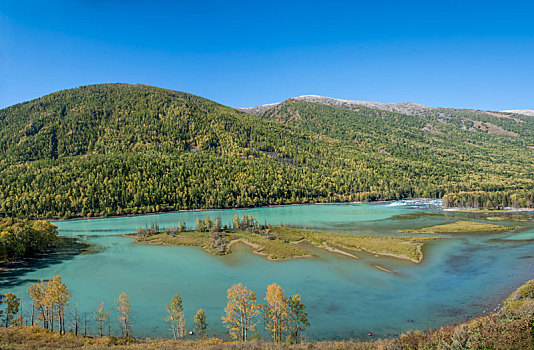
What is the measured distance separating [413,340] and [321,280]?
2915cm

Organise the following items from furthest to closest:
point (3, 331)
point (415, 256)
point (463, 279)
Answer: point (415, 256) < point (463, 279) < point (3, 331)

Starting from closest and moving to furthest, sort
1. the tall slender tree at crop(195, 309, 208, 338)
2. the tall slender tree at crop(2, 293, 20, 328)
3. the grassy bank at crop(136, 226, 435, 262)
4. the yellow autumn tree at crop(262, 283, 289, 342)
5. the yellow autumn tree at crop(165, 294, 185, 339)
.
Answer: the yellow autumn tree at crop(262, 283, 289, 342), the tall slender tree at crop(195, 309, 208, 338), the yellow autumn tree at crop(165, 294, 185, 339), the tall slender tree at crop(2, 293, 20, 328), the grassy bank at crop(136, 226, 435, 262)

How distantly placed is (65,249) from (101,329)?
58732 mm

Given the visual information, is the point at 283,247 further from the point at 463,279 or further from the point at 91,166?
the point at 91,166

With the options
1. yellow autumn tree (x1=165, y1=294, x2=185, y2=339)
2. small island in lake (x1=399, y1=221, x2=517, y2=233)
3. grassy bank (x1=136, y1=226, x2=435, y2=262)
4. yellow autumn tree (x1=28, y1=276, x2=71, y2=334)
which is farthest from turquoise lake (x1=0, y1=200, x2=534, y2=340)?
small island in lake (x1=399, y1=221, x2=517, y2=233)

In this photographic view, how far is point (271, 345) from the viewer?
2847 centimetres

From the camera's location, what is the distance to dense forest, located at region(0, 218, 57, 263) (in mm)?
71562

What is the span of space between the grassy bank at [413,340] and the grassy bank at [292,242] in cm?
3993

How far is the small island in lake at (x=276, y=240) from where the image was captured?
71669 mm

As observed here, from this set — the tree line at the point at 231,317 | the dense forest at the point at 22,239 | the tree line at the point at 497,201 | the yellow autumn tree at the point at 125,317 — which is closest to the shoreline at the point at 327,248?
the dense forest at the point at 22,239

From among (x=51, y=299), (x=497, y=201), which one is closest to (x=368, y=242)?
(x=51, y=299)

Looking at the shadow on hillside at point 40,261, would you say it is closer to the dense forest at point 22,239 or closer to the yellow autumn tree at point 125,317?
the dense forest at point 22,239

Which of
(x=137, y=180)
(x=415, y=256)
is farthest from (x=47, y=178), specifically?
(x=415, y=256)

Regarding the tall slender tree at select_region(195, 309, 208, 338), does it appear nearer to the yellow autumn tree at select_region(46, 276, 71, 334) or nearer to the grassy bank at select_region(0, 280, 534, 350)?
the grassy bank at select_region(0, 280, 534, 350)
